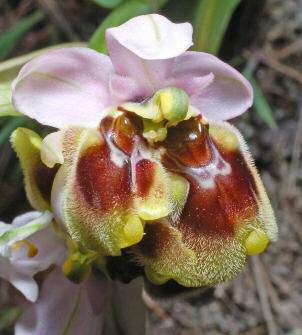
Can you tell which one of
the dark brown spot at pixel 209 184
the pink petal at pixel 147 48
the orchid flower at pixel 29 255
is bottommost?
the orchid flower at pixel 29 255

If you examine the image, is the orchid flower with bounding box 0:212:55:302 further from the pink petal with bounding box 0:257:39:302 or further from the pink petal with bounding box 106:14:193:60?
the pink petal with bounding box 106:14:193:60

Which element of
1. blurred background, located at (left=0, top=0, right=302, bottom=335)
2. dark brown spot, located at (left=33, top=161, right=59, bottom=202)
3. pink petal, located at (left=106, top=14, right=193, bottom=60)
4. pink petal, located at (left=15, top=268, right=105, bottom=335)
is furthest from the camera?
blurred background, located at (left=0, top=0, right=302, bottom=335)

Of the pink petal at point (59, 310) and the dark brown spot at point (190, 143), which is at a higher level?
the dark brown spot at point (190, 143)

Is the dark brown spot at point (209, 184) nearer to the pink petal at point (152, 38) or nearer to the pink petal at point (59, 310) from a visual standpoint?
the pink petal at point (152, 38)

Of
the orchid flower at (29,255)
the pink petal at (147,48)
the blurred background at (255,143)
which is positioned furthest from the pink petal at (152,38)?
the blurred background at (255,143)

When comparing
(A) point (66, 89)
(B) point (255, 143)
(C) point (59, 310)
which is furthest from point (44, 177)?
(B) point (255, 143)

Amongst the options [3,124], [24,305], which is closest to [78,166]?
[24,305]

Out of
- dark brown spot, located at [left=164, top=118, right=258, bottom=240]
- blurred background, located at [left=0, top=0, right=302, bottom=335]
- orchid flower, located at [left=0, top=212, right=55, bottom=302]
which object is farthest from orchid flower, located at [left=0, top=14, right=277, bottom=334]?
blurred background, located at [left=0, top=0, right=302, bottom=335]
